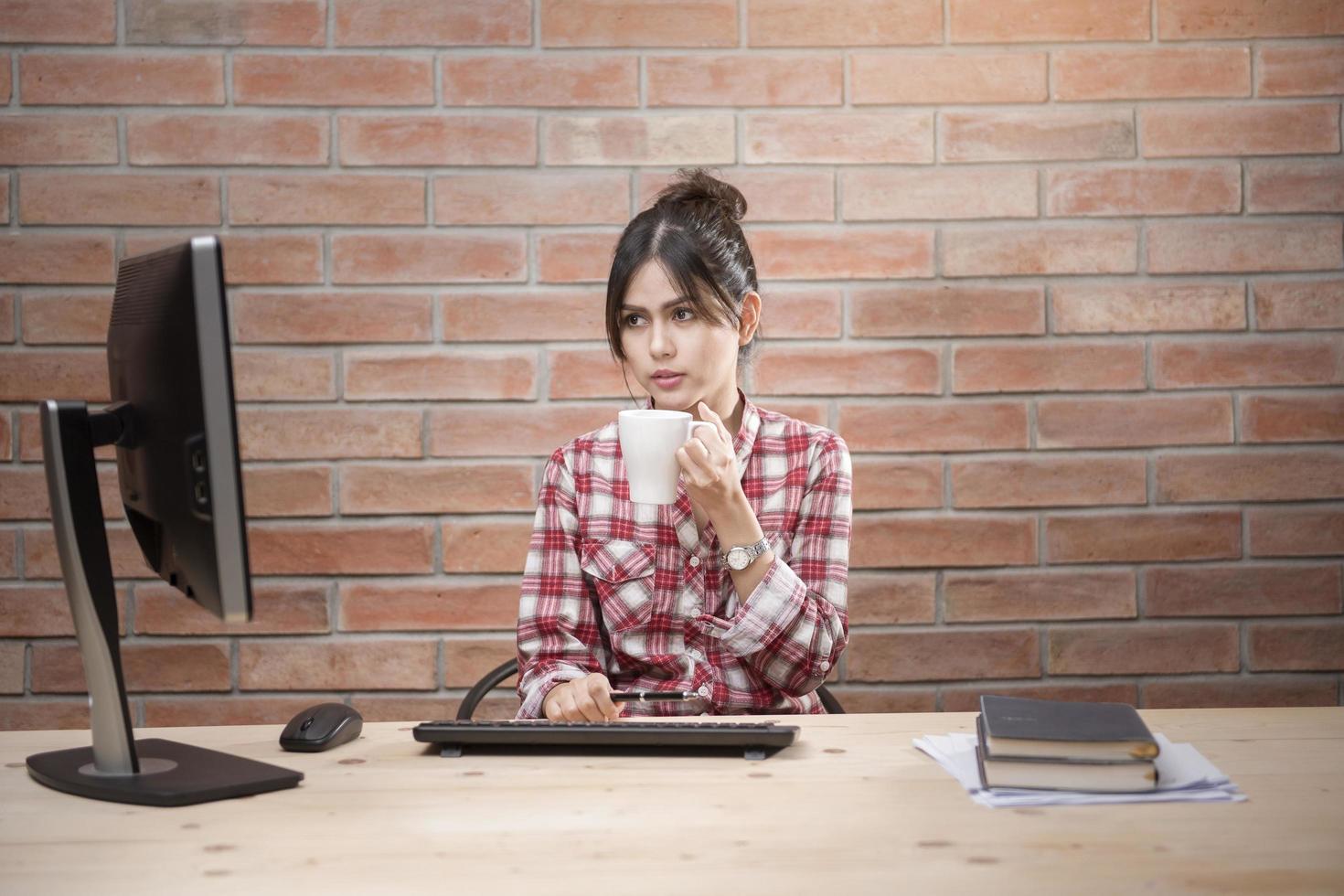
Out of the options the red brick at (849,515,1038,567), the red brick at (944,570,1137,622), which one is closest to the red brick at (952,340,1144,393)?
the red brick at (849,515,1038,567)

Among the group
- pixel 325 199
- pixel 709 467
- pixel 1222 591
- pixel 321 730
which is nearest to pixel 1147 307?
pixel 1222 591

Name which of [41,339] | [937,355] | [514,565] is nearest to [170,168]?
[41,339]

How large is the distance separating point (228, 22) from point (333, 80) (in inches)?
8.1

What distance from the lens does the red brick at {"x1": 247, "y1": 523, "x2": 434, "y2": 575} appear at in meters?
2.01

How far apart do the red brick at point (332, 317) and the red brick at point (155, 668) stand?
0.57 m

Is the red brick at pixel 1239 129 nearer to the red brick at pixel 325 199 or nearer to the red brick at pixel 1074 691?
the red brick at pixel 1074 691

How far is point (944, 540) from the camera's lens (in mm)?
2037

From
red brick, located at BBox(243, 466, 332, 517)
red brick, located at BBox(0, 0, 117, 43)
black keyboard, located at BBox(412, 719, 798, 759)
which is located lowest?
black keyboard, located at BBox(412, 719, 798, 759)

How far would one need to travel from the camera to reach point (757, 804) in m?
0.98

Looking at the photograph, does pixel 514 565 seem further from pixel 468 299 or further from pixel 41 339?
pixel 41 339

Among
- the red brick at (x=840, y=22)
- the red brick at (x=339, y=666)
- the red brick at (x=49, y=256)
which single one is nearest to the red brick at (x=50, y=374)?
the red brick at (x=49, y=256)

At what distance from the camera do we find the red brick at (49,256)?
1.97m

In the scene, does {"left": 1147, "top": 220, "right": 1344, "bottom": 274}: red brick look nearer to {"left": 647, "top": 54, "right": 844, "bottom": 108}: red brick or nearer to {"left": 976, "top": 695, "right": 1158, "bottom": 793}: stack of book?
{"left": 647, "top": 54, "right": 844, "bottom": 108}: red brick

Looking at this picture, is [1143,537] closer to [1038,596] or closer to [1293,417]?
[1038,596]
